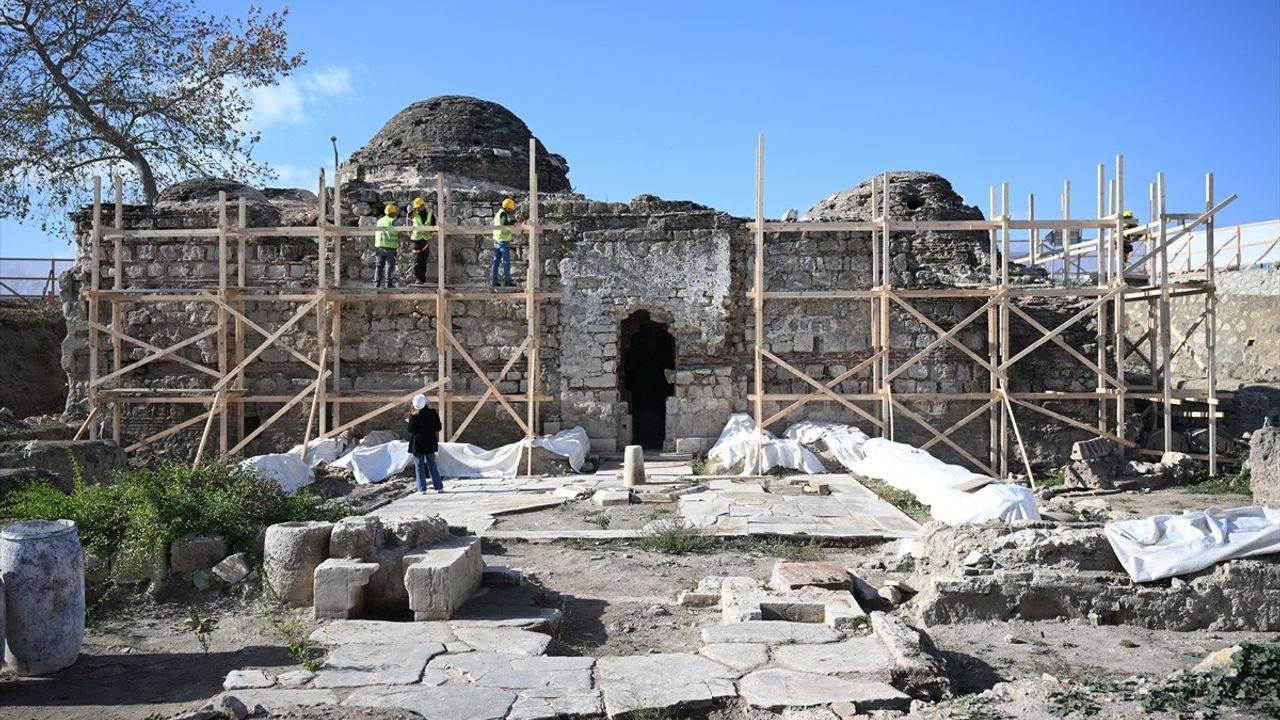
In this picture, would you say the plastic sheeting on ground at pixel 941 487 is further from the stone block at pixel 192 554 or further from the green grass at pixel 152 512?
the stone block at pixel 192 554

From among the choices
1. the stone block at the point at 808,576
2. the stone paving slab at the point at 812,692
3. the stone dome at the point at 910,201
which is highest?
the stone dome at the point at 910,201

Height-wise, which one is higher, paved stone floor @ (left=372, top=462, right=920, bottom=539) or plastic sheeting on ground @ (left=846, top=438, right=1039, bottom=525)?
plastic sheeting on ground @ (left=846, top=438, right=1039, bottom=525)

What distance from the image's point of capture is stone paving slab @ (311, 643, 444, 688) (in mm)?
4992

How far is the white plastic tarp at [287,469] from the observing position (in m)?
11.8

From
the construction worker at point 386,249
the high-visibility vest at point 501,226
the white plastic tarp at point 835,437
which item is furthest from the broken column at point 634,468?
the construction worker at point 386,249

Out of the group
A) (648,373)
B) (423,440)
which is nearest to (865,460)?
(423,440)

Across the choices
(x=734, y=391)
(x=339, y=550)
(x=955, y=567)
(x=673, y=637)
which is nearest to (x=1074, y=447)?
(x=734, y=391)

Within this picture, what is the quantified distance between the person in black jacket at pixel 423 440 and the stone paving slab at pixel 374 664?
20.4ft

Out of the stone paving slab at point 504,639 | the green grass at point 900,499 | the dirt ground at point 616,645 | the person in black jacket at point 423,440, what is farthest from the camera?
the person in black jacket at point 423,440

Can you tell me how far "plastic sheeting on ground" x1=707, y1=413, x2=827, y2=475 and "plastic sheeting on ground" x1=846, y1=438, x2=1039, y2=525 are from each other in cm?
58

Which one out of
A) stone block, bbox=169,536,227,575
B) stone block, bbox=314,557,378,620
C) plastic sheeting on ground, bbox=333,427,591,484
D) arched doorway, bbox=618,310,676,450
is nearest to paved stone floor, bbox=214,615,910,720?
stone block, bbox=314,557,378,620

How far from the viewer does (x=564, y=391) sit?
14.3 meters

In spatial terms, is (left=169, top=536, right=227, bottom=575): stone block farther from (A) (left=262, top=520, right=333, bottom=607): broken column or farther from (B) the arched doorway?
(B) the arched doorway

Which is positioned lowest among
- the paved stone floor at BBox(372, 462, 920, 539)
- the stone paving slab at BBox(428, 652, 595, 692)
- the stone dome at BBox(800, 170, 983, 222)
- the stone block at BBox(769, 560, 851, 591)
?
the stone paving slab at BBox(428, 652, 595, 692)
